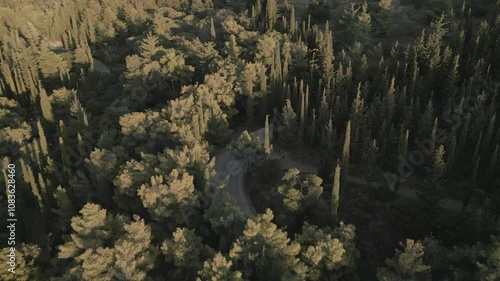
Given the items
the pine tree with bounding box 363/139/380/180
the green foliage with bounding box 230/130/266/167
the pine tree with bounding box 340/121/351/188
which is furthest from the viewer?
the green foliage with bounding box 230/130/266/167

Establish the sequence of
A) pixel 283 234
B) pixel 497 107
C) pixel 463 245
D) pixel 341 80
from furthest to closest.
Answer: pixel 341 80, pixel 497 107, pixel 463 245, pixel 283 234

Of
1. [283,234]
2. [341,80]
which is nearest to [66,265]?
[283,234]

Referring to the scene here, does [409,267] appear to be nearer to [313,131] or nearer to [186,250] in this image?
[186,250]

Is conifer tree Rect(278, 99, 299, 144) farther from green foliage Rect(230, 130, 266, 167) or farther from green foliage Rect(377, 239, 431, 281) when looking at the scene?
green foliage Rect(377, 239, 431, 281)

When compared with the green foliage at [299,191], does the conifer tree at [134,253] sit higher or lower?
lower

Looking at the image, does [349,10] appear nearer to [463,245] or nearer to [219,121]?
[219,121]

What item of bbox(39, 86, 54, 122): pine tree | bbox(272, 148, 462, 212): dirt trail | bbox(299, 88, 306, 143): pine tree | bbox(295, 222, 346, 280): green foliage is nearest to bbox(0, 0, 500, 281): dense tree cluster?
bbox(295, 222, 346, 280): green foliage

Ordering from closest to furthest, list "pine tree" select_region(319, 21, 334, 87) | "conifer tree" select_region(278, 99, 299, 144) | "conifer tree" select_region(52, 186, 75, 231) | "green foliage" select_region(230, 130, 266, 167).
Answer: "conifer tree" select_region(52, 186, 75, 231), "green foliage" select_region(230, 130, 266, 167), "conifer tree" select_region(278, 99, 299, 144), "pine tree" select_region(319, 21, 334, 87)

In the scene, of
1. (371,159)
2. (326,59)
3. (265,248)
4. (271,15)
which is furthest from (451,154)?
(271,15)

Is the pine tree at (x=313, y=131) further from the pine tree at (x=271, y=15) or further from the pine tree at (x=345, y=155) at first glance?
the pine tree at (x=271, y=15)

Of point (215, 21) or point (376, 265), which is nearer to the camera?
point (376, 265)

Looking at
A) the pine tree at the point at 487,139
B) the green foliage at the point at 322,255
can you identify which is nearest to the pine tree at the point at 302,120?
the green foliage at the point at 322,255
